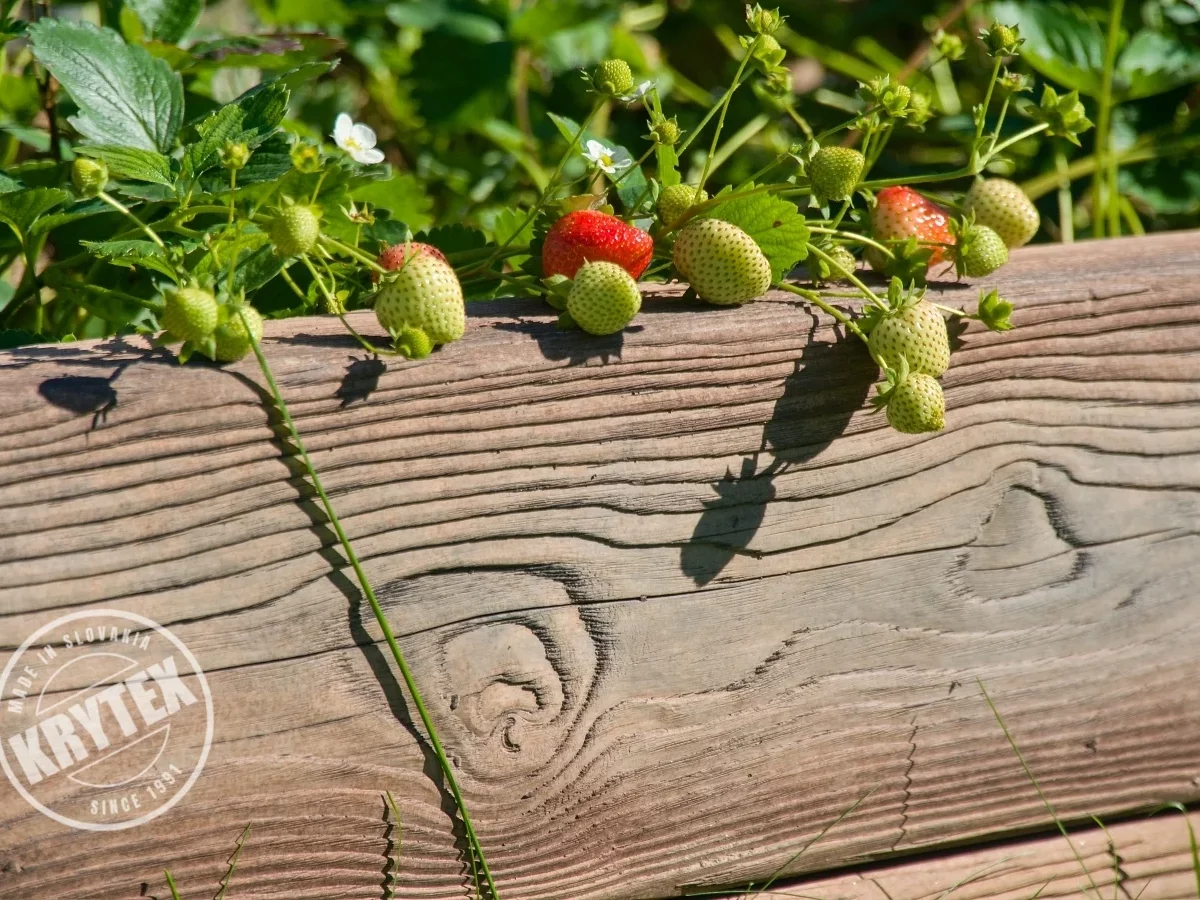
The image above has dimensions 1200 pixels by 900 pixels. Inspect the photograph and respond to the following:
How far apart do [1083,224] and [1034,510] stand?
1343 mm

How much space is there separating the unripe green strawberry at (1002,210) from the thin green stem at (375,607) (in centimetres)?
68

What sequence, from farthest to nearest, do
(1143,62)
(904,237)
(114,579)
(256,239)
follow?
(1143,62) < (904,237) < (256,239) < (114,579)

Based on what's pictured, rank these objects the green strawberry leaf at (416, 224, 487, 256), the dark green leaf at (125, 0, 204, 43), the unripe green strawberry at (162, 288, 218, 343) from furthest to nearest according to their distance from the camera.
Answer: the dark green leaf at (125, 0, 204, 43) → the green strawberry leaf at (416, 224, 487, 256) → the unripe green strawberry at (162, 288, 218, 343)

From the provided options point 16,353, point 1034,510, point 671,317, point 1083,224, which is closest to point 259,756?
point 16,353

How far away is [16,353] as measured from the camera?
77 cm

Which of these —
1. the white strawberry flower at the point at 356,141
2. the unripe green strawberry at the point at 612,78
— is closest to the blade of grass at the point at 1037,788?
the unripe green strawberry at the point at 612,78

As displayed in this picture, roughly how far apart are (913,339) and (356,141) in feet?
1.66

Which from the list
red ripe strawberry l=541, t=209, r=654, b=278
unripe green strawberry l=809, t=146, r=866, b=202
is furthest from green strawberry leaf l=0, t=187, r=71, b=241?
unripe green strawberry l=809, t=146, r=866, b=202

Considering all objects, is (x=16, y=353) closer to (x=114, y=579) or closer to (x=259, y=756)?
(x=114, y=579)

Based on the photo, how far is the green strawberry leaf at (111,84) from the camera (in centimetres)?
92

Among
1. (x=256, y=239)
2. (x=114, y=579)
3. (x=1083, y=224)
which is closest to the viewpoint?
(x=114, y=579)

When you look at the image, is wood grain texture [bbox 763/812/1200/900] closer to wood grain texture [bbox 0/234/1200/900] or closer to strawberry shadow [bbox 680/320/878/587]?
wood grain texture [bbox 0/234/1200/900]

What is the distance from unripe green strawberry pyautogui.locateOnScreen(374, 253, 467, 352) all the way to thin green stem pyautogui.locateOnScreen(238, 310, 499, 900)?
93mm
